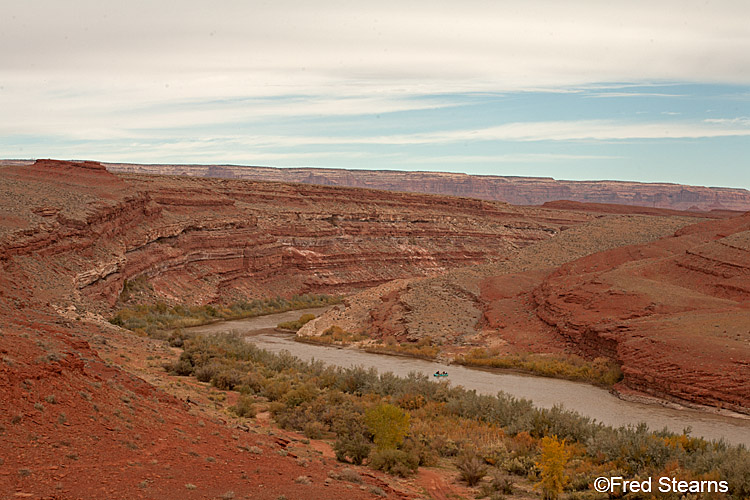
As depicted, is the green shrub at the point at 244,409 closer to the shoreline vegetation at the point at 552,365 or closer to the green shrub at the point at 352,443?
the green shrub at the point at 352,443

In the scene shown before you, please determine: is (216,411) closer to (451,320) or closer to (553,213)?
(451,320)

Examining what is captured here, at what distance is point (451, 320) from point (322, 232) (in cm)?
2792

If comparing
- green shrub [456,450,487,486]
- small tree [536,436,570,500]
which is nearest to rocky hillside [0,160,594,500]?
green shrub [456,450,487,486]

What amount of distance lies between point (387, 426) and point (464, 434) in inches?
125

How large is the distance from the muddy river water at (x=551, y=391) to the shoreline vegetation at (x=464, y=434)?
2645 mm

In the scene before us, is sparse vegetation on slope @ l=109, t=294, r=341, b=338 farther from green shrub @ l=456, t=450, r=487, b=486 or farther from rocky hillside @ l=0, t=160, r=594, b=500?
green shrub @ l=456, t=450, r=487, b=486

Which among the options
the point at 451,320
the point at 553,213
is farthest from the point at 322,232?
the point at 553,213

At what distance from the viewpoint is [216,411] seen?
1616 centimetres

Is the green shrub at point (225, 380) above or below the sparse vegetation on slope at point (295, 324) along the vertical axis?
above

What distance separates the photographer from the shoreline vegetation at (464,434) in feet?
42.8

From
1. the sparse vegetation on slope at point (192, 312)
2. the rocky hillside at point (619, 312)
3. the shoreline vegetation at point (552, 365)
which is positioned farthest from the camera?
the sparse vegetation on slope at point (192, 312)

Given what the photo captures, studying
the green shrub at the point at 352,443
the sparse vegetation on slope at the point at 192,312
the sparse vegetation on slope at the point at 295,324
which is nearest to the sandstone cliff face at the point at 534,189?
the sparse vegetation on slope at the point at 192,312

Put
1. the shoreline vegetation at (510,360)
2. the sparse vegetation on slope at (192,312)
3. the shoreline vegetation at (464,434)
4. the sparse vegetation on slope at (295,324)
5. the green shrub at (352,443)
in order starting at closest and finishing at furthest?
the shoreline vegetation at (464,434)
the green shrub at (352,443)
the shoreline vegetation at (510,360)
the sparse vegetation on slope at (192,312)
the sparse vegetation on slope at (295,324)

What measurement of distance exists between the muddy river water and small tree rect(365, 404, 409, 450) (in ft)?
23.3
